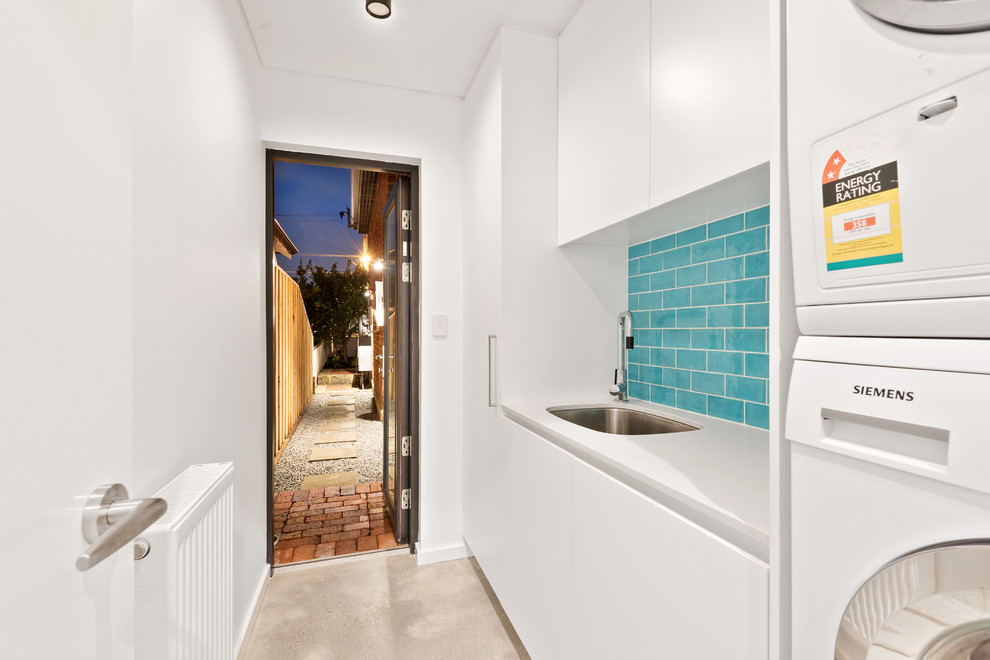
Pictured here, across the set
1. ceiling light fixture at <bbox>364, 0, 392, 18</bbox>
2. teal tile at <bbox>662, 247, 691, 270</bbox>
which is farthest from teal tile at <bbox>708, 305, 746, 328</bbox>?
ceiling light fixture at <bbox>364, 0, 392, 18</bbox>

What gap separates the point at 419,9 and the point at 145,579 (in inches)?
82.9

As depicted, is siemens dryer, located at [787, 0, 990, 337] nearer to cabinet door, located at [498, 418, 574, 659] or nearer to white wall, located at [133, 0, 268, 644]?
cabinet door, located at [498, 418, 574, 659]

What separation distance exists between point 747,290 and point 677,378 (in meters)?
0.48

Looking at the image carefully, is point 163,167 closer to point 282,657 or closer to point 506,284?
point 506,284

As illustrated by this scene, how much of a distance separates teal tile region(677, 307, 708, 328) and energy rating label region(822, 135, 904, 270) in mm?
1136

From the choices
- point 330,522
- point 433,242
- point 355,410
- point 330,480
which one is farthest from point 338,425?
point 433,242

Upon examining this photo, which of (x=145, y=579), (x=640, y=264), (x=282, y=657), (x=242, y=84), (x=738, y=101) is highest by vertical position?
(x=242, y=84)

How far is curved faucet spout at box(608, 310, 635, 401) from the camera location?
1.99 metres

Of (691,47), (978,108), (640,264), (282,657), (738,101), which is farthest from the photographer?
(640,264)

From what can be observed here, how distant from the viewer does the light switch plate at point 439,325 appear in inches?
102

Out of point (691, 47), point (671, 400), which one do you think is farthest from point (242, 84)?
point (671, 400)

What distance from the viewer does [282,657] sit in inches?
71.2

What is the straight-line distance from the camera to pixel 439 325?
2.61m

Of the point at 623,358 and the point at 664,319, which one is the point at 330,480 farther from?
the point at 664,319
